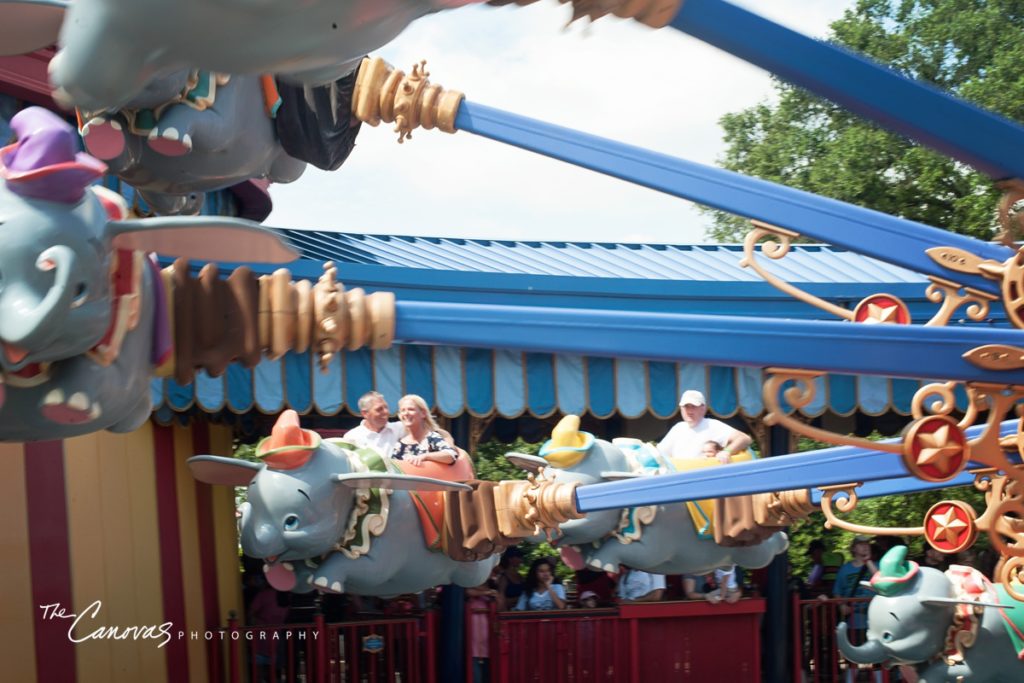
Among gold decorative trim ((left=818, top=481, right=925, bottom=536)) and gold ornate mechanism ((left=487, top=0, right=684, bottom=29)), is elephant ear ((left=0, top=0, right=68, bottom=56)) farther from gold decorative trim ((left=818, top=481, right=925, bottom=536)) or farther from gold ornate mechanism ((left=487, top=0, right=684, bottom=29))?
gold decorative trim ((left=818, top=481, right=925, bottom=536))

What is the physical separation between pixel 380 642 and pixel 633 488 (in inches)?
129

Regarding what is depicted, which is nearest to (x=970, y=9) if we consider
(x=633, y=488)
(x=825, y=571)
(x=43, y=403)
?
(x=825, y=571)

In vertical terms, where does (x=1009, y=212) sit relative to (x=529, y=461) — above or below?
above

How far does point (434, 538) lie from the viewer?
226 inches

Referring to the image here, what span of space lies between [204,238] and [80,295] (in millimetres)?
205

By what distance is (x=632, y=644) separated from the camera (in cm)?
767

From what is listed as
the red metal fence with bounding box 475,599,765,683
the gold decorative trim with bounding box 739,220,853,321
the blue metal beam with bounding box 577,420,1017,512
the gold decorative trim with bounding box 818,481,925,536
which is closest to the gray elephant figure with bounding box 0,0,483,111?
the gold decorative trim with bounding box 739,220,853,321

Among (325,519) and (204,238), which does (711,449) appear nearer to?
(325,519)

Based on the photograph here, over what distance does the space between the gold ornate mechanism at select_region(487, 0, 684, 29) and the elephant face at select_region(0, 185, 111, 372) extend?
828 millimetres

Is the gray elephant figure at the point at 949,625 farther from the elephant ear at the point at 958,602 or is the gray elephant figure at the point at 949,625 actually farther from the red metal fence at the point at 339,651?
the red metal fence at the point at 339,651

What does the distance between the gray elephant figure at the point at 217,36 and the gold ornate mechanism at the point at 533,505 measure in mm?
3385

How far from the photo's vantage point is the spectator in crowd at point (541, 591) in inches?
322

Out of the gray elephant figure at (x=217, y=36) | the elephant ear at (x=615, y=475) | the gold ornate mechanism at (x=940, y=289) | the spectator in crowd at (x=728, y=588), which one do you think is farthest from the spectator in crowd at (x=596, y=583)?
the gray elephant figure at (x=217, y=36)

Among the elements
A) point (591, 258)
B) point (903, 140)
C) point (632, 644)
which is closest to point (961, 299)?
point (632, 644)
